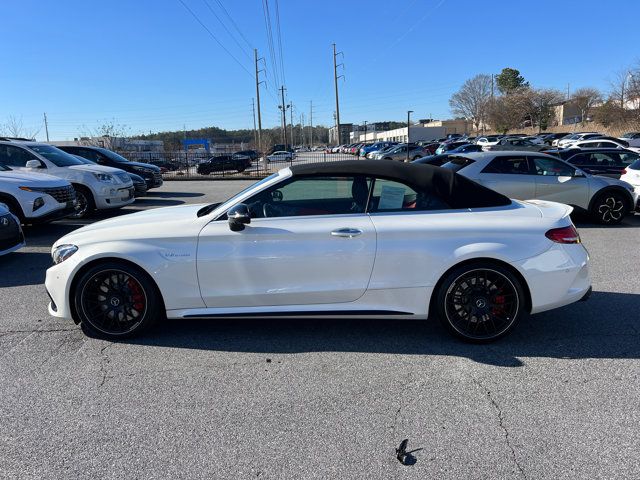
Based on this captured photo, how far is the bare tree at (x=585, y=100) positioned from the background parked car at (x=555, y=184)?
7279 centimetres

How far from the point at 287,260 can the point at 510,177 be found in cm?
711

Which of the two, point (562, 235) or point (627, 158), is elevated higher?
point (627, 158)

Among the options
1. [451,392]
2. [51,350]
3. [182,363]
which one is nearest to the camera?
[451,392]

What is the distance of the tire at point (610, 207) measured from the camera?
9383mm

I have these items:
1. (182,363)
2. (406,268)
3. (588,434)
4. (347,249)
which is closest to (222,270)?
(182,363)

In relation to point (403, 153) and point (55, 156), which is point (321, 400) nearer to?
point (55, 156)

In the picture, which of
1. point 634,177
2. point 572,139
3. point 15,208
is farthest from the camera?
point 572,139

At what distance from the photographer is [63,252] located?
13.2 feet

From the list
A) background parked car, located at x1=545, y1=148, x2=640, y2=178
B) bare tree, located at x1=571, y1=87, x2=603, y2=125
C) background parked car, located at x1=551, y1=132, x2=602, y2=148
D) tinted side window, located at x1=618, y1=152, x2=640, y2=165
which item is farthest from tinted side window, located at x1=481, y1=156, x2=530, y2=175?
bare tree, located at x1=571, y1=87, x2=603, y2=125

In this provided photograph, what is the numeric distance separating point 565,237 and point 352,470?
264cm

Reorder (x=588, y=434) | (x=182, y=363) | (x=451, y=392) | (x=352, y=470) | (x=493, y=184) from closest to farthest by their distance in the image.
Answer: (x=352, y=470), (x=588, y=434), (x=451, y=392), (x=182, y=363), (x=493, y=184)

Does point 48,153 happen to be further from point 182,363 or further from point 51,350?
point 182,363

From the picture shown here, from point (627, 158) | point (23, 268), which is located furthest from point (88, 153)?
point (627, 158)

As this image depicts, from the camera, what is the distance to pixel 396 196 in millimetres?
4008
